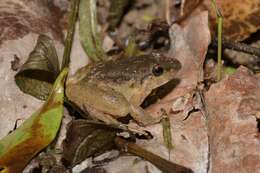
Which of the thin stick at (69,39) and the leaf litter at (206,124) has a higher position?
the thin stick at (69,39)

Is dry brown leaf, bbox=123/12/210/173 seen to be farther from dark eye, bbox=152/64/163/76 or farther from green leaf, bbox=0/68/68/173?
green leaf, bbox=0/68/68/173

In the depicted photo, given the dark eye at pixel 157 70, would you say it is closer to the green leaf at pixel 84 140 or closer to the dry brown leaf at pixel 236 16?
the dry brown leaf at pixel 236 16

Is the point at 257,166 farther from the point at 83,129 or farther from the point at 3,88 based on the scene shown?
the point at 3,88

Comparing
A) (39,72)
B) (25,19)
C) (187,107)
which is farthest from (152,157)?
(25,19)

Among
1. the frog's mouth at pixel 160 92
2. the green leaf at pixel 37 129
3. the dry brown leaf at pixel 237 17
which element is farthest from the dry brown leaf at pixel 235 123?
the green leaf at pixel 37 129

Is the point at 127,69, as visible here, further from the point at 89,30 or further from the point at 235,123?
the point at 235,123

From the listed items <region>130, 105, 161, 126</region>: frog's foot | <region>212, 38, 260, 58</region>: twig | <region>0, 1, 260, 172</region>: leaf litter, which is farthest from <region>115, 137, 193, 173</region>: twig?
<region>212, 38, 260, 58</region>: twig
